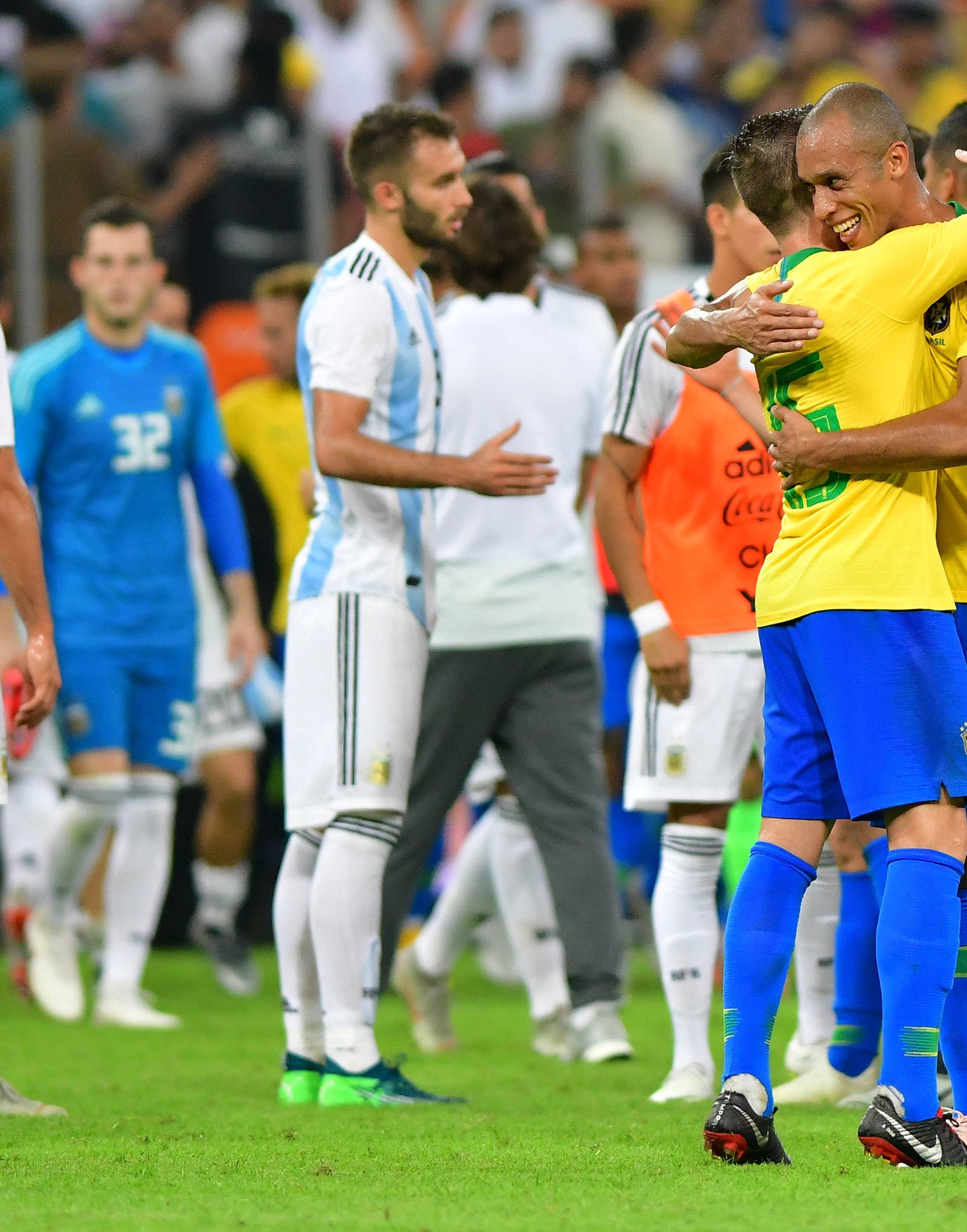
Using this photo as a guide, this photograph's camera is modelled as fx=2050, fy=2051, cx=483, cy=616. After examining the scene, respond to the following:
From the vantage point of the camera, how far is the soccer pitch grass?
333 cm

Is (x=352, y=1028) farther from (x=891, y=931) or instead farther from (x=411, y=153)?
(x=411, y=153)

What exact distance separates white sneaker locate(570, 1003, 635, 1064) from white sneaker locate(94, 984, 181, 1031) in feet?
5.94

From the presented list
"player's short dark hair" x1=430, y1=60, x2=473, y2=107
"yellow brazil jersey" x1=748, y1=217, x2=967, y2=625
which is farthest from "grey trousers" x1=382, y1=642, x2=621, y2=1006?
"player's short dark hair" x1=430, y1=60, x2=473, y2=107

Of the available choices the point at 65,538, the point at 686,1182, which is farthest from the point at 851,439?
the point at 65,538

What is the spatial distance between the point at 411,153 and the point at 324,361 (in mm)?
662

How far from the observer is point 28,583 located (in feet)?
14.7

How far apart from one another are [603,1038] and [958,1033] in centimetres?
213

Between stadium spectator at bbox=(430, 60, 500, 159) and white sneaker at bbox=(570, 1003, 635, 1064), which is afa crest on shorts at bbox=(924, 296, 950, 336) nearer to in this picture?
white sneaker at bbox=(570, 1003, 635, 1064)

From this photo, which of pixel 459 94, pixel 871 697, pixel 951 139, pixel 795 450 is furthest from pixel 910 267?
pixel 459 94

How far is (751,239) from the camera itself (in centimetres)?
523

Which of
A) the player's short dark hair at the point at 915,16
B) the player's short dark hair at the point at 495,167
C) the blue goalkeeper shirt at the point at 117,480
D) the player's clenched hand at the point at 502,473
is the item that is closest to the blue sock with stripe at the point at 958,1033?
the player's clenched hand at the point at 502,473

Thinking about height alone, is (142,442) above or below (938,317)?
below

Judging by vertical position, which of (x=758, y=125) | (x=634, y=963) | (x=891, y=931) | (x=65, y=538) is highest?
(x=758, y=125)

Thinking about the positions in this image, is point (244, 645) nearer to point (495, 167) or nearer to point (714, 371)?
point (495, 167)
